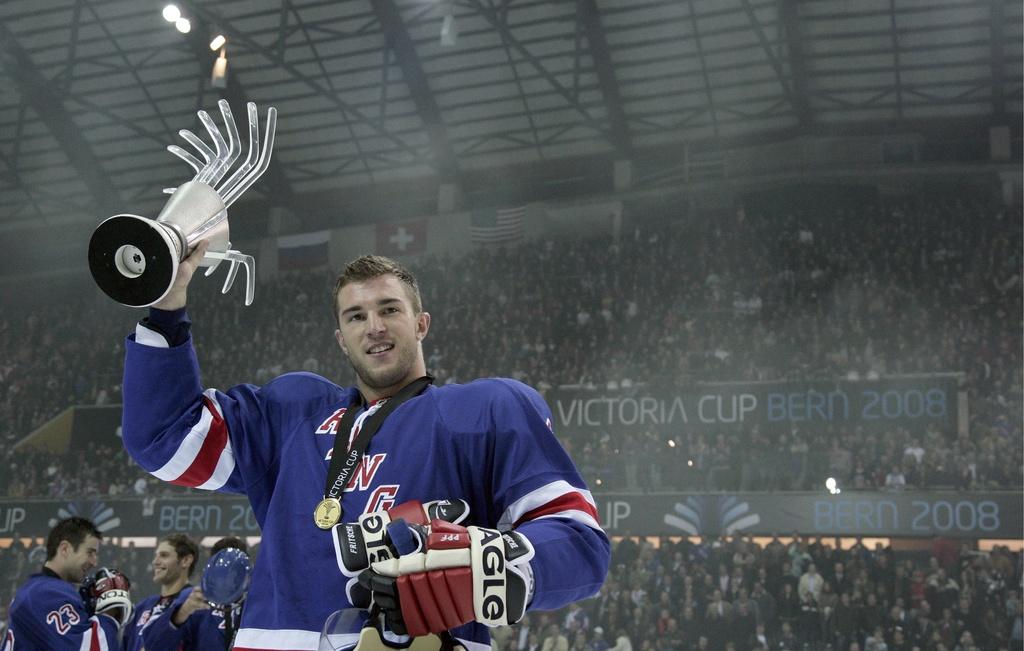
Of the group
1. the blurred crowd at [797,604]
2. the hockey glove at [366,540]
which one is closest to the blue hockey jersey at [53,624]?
the hockey glove at [366,540]

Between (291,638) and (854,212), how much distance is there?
22634 mm

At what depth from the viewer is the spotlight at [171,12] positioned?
67.1ft

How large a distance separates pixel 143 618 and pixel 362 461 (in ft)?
12.7

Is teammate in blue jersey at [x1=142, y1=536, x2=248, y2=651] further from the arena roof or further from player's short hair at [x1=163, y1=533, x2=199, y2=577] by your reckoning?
the arena roof

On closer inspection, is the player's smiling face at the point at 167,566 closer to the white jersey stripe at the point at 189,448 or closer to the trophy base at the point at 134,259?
the white jersey stripe at the point at 189,448

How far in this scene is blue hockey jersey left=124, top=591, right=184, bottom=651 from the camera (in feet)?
17.4

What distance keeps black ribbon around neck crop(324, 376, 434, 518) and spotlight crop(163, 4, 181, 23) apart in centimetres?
2013

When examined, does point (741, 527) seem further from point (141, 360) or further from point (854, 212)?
point (141, 360)

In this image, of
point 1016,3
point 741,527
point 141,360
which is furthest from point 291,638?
point 1016,3

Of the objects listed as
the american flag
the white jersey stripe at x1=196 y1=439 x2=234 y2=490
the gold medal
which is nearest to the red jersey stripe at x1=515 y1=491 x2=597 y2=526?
the gold medal

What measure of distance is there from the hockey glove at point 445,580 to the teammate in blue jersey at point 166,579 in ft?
13.2

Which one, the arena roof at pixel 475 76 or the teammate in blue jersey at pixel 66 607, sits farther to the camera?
the arena roof at pixel 475 76

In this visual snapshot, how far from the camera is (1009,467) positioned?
16.1 m

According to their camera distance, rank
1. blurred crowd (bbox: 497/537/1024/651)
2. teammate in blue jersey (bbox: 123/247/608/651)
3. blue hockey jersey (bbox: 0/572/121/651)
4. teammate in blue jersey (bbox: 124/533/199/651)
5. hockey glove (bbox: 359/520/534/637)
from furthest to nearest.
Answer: blurred crowd (bbox: 497/537/1024/651) → teammate in blue jersey (bbox: 124/533/199/651) → blue hockey jersey (bbox: 0/572/121/651) → teammate in blue jersey (bbox: 123/247/608/651) → hockey glove (bbox: 359/520/534/637)
